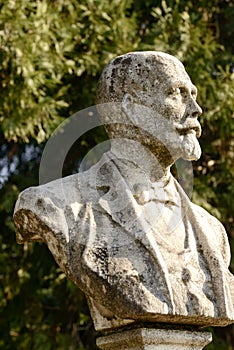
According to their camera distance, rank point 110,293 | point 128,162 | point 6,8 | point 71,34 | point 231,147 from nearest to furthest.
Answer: point 110,293
point 128,162
point 6,8
point 71,34
point 231,147

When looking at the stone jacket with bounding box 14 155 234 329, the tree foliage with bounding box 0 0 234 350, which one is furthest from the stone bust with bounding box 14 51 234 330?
the tree foliage with bounding box 0 0 234 350

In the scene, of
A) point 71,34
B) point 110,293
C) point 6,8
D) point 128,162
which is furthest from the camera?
point 71,34

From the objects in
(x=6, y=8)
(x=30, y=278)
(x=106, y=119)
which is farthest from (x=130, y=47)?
(x=106, y=119)

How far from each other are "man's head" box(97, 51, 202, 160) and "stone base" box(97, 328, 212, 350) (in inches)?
34.6

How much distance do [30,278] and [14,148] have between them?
1.31m

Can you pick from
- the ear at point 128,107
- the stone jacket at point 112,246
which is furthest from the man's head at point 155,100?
the stone jacket at point 112,246

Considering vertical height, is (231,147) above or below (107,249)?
below

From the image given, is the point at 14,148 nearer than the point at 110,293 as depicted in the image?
No

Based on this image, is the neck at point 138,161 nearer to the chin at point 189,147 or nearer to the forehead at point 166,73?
the chin at point 189,147

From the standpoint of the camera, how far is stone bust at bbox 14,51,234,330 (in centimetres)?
442

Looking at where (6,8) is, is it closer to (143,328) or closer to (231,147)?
(231,147)

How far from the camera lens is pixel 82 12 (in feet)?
28.4

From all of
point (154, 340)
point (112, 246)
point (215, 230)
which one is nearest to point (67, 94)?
point (215, 230)

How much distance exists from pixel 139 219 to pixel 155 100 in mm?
612
